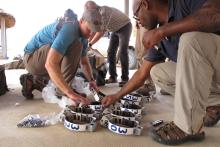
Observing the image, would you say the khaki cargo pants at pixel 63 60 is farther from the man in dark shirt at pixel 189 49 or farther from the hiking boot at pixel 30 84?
Result: the man in dark shirt at pixel 189 49

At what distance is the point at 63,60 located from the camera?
2375 mm

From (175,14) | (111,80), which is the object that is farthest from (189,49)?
(111,80)

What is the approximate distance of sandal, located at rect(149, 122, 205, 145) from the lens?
1.66 m

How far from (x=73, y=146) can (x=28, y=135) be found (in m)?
0.27

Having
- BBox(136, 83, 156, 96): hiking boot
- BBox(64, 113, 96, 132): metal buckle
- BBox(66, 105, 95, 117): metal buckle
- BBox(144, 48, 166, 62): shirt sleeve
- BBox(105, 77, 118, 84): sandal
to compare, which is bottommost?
BBox(105, 77, 118, 84): sandal

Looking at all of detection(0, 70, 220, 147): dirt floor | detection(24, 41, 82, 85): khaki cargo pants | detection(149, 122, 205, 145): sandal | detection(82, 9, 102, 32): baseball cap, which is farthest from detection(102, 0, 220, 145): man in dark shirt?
detection(24, 41, 82, 85): khaki cargo pants

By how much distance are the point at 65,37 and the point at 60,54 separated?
0.38 feet

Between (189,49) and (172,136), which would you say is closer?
(189,49)

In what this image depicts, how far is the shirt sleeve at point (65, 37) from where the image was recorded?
2.04m

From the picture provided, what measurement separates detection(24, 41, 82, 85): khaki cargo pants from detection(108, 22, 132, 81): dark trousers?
974mm

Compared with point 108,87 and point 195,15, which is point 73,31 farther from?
point 108,87

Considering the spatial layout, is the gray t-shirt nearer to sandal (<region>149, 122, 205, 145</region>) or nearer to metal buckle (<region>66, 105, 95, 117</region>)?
metal buckle (<region>66, 105, 95, 117</region>)

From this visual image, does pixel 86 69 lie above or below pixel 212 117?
above

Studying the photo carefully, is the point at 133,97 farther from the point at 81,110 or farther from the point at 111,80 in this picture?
the point at 111,80
